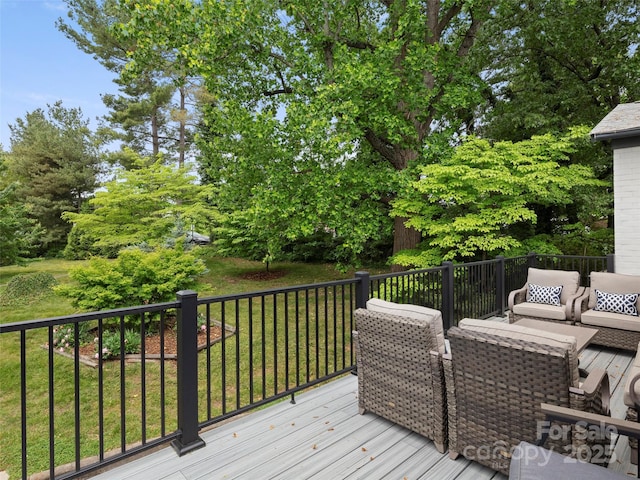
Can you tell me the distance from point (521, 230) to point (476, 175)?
3.63 metres

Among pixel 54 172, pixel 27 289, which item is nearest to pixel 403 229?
pixel 27 289

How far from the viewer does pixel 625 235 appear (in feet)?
19.1

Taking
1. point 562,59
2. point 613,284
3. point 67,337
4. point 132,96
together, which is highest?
point 132,96

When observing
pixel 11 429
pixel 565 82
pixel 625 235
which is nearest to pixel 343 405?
pixel 11 429

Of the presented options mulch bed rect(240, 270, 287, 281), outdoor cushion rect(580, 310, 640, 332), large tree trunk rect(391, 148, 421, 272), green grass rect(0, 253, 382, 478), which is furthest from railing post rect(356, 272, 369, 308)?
mulch bed rect(240, 270, 287, 281)

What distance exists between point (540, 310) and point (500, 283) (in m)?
1.24

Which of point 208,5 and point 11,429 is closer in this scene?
point 11,429

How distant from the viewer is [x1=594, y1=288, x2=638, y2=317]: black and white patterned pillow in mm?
4305

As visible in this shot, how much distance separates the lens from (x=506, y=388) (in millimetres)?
1922

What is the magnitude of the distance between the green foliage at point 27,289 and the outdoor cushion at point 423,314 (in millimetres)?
10324

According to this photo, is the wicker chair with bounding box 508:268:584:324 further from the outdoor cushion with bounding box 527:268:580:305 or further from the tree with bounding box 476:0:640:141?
the tree with bounding box 476:0:640:141

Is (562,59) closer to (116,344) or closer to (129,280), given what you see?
(129,280)

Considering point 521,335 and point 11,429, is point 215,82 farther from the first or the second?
point 521,335

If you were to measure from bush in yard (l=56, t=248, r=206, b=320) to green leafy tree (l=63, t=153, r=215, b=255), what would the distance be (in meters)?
2.25
